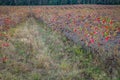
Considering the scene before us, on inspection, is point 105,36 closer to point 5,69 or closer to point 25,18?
point 5,69

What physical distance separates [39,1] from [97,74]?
15197 mm

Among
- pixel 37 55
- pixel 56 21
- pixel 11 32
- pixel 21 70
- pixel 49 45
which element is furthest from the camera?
pixel 56 21

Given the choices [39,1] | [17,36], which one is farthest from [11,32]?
[39,1]

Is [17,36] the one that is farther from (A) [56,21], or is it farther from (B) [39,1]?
(B) [39,1]

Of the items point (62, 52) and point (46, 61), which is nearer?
point (46, 61)

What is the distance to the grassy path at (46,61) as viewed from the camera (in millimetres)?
6547

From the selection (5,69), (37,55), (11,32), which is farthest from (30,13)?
(5,69)

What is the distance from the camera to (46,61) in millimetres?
7488

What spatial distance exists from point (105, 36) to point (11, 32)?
13.9ft

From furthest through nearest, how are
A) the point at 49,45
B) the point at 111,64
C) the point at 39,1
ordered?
1. the point at 39,1
2. the point at 49,45
3. the point at 111,64

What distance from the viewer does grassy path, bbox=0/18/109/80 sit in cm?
655

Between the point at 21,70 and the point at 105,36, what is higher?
the point at 105,36

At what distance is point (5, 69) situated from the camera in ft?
22.9

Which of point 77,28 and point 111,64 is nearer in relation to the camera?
point 111,64
